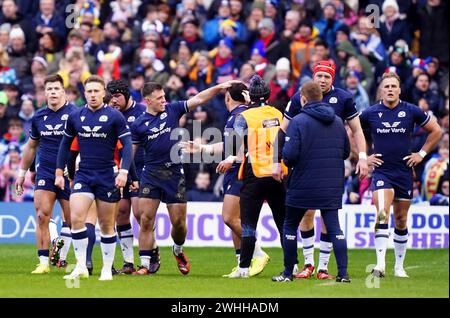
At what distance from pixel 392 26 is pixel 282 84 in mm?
2997

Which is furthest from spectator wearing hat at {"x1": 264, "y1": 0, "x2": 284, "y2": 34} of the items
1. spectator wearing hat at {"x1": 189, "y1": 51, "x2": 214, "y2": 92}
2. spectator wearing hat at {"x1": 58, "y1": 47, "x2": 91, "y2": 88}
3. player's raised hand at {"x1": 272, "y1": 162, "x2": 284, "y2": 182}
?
player's raised hand at {"x1": 272, "y1": 162, "x2": 284, "y2": 182}

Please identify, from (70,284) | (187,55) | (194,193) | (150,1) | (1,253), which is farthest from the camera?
(150,1)

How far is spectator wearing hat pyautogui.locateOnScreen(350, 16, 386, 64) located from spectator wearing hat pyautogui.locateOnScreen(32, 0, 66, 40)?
6.72m

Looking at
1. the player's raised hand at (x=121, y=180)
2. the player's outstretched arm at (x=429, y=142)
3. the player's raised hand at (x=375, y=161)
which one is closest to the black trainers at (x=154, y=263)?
the player's raised hand at (x=121, y=180)

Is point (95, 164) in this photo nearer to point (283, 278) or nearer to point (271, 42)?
point (283, 278)

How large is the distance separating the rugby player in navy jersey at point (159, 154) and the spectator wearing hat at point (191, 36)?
11.3m

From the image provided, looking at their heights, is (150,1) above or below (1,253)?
above

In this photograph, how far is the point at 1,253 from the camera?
2106 cm

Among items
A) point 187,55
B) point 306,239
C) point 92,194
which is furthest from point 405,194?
point 187,55

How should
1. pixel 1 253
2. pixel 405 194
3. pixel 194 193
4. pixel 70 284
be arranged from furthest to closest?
1. pixel 194 193
2. pixel 1 253
3. pixel 405 194
4. pixel 70 284

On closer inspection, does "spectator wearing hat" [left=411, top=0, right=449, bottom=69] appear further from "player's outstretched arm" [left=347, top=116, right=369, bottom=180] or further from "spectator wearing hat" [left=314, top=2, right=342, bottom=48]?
"player's outstretched arm" [left=347, top=116, right=369, bottom=180]

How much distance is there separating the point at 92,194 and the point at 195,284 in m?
1.68

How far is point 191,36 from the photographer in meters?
28.0

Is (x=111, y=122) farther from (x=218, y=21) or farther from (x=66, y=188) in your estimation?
(x=218, y=21)
